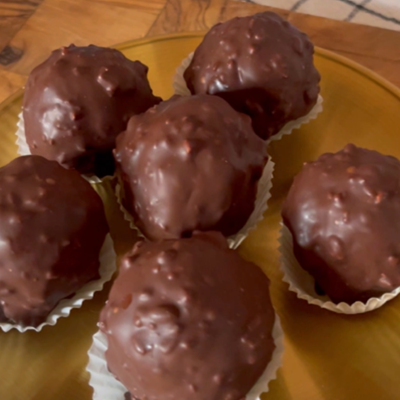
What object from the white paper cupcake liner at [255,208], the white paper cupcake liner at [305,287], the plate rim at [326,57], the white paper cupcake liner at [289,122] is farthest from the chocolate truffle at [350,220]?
the plate rim at [326,57]

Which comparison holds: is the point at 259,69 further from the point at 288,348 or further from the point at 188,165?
the point at 288,348

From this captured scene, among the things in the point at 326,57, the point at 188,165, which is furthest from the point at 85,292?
the point at 326,57

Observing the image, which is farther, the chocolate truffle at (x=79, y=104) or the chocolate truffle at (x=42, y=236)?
the chocolate truffle at (x=79, y=104)

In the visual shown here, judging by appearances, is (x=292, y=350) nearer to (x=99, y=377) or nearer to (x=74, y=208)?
(x=99, y=377)

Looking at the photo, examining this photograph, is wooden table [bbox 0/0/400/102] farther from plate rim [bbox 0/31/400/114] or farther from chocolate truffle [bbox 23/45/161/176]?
chocolate truffle [bbox 23/45/161/176]

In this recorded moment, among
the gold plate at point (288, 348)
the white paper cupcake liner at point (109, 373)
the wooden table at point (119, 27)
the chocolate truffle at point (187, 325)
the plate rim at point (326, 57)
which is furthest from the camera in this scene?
the wooden table at point (119, 27)

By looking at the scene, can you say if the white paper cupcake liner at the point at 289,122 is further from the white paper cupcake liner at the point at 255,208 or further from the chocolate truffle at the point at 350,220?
the chocolate truffle at the point at 350,220
